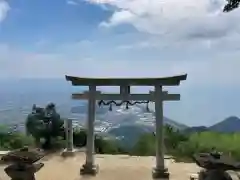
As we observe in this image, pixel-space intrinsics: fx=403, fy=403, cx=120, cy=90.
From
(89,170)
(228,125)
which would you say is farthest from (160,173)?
(228,125)

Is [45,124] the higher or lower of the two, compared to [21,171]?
higher

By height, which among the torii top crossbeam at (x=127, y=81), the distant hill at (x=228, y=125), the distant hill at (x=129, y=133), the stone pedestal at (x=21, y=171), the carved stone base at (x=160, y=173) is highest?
the torii top crossbeam at (x=127, y=81)

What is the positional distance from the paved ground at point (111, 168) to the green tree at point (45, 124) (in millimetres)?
612

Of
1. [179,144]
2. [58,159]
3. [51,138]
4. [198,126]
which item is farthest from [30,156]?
[198,126]

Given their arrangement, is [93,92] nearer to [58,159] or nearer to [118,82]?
[118,82]

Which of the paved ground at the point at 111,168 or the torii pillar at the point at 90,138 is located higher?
the torii pillar at the point at 90,138

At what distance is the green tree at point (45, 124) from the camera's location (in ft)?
26.9

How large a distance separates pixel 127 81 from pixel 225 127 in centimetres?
310

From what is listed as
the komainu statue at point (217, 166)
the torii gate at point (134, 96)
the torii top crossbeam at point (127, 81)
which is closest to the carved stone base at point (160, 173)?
the torii gate at point (134, 96)

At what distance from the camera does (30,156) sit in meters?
5.23

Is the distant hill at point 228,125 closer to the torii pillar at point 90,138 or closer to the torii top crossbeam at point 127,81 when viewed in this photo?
the torii top crossbeam at point 127,81

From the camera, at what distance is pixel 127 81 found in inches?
264

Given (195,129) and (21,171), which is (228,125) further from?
(21,171)

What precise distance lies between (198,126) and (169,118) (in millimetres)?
816
